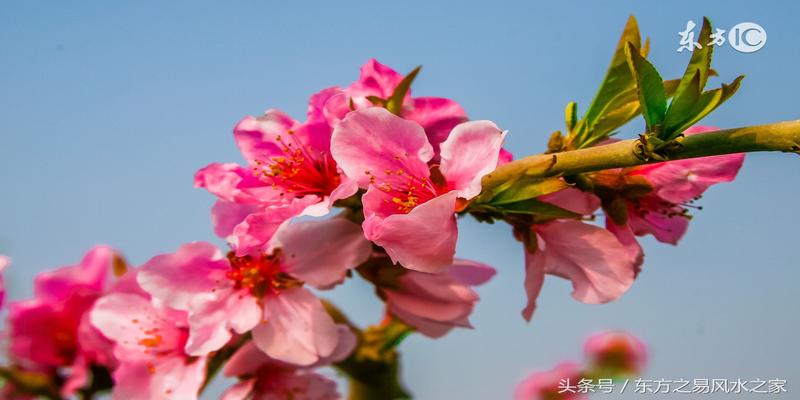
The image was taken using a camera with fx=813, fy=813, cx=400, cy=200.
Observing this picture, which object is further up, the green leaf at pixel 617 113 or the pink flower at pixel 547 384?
the green leaf at pixel 617 113

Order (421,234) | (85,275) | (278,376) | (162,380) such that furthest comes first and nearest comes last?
(85,275)
(278,376)
(162,380)
(421,234)

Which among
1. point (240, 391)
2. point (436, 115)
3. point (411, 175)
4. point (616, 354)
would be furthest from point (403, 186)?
point (616, 354)

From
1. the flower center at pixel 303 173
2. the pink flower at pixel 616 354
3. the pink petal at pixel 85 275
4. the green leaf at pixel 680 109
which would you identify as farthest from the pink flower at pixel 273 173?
the pink flower at pixel 616 354

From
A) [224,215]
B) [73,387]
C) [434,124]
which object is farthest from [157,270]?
[73,387]

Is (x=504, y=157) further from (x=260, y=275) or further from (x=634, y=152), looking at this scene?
(x=260, y=275)

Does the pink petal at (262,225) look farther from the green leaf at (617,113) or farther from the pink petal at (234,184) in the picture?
the green leaf at (617,113)

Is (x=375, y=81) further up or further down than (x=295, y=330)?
further up
